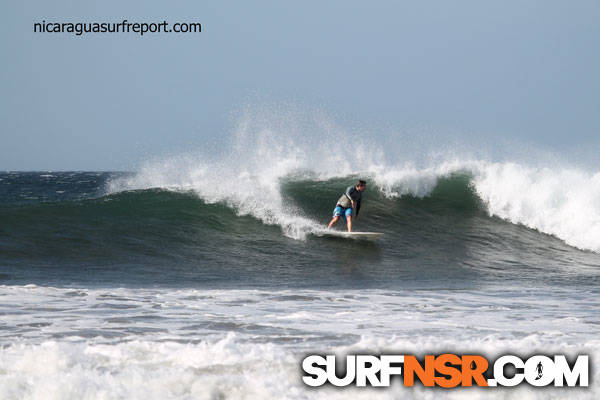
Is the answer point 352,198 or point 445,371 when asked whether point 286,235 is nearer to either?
point 352,198

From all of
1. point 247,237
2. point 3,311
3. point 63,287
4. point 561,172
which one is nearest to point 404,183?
point 561,172

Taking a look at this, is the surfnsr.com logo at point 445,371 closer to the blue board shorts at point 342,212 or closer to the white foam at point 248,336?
the white foam at point 248,336

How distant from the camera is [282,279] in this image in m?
9.70

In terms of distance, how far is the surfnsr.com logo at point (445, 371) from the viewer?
4.13 metres

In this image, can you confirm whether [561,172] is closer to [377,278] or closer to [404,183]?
[404,183]

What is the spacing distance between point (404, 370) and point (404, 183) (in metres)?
13.7

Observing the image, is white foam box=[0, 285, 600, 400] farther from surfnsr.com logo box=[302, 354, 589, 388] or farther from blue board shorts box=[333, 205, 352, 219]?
blue board shorts box=[333, 205, 352, 219]

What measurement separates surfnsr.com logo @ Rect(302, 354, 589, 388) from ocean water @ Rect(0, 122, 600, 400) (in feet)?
0.35

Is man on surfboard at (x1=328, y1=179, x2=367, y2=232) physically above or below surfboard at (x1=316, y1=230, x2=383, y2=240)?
above

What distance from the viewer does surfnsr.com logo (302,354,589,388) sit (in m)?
4.13

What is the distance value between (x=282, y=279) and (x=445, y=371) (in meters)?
5.55

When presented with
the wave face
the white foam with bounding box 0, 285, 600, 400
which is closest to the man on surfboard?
the wave face

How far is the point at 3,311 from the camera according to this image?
251 inches

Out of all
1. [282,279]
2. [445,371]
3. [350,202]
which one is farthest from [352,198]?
[445,371]
